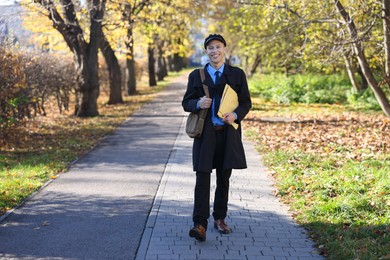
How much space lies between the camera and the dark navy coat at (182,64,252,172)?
5215 millimetres

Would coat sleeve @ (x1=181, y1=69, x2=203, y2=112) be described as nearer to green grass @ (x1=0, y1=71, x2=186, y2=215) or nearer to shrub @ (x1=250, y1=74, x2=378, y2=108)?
green grass @ (x1=0, y1=71, x2=186, y2=215)

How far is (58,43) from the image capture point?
23.6 metres

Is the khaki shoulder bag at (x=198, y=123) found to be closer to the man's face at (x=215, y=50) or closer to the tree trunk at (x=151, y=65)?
the man's face at (x=215, y=50)

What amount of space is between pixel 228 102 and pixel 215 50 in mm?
518

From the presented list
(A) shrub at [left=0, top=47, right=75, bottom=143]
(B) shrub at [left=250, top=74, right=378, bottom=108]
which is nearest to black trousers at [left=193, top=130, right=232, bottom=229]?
(A) shrub at [left=0, top=47, right=75, bottom=143]

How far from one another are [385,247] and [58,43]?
20906mm

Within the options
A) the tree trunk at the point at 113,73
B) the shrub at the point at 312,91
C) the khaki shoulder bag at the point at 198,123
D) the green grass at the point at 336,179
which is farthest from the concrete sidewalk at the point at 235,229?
the tree trunk at the point at 113,73

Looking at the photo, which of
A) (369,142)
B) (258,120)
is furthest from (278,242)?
(258,120)

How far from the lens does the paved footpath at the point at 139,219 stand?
5039 mm

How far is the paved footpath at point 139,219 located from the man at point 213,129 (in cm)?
42

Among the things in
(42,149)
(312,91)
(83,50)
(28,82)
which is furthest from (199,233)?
(312,91)

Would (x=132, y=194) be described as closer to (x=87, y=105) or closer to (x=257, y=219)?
(x=257, y=219)

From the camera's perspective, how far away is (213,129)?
526 centimetres

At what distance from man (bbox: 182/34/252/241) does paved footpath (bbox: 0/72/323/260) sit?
42 centimetres
